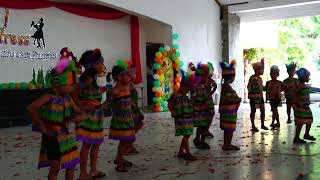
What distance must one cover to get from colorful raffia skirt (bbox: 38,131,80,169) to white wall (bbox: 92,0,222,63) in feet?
22.4

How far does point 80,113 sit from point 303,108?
3.68 meters

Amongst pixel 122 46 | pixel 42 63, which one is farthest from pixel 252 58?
pixel 42 63

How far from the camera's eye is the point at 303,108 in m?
5.77

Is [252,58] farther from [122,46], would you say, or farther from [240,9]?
[122,46]

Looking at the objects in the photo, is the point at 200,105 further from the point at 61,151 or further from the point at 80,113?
the point at 61,151

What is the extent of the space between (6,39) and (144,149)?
5356mm

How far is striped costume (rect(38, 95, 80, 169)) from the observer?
3.06 m

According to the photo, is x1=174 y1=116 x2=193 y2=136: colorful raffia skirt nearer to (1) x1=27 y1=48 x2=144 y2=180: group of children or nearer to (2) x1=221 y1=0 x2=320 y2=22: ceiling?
(1) x1=27 y1=48 x2=144 y2=180: group of children

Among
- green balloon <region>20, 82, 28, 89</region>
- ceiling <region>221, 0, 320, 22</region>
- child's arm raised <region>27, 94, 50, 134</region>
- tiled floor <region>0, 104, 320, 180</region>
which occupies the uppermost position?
ceiling <region>221, 0, 320, 22</region>

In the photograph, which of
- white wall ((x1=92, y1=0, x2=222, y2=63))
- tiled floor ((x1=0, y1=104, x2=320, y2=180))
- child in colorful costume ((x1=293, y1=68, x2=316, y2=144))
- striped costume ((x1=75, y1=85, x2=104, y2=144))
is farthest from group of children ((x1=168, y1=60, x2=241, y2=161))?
white wall ((x1=92, y1=0, x2=222, y2=63))

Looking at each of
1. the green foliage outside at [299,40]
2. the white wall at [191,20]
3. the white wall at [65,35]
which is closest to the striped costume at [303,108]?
the white wall at [191,20]

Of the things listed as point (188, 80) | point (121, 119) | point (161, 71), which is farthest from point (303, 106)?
point (161, 71)

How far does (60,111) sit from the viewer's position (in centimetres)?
311

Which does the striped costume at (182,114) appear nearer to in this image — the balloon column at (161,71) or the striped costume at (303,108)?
the striped costume at (303,108)
